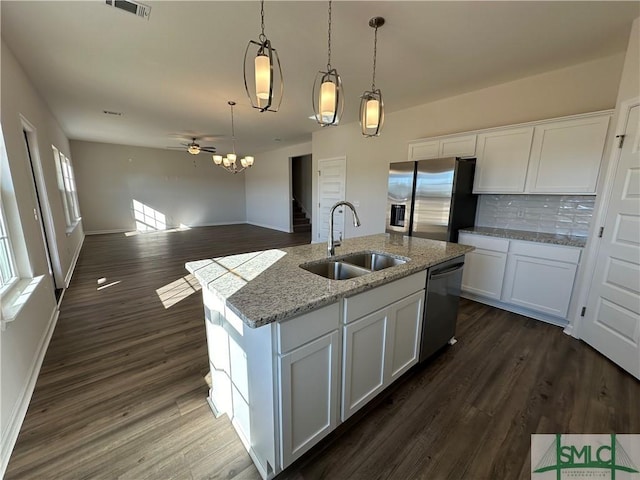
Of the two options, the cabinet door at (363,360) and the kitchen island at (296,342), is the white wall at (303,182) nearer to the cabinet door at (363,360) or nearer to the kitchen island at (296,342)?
the kitchen island at (296,342)

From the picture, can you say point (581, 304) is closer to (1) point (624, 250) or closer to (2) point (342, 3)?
(1) point (624, 250)

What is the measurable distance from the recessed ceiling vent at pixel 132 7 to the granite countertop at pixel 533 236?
147 inches

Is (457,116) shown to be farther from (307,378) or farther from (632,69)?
(307,378)

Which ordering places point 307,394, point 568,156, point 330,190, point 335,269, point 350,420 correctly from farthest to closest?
point 330,190
point 568,156
point 335,269
point 350,420
point 307,394

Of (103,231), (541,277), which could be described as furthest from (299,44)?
(103,231)

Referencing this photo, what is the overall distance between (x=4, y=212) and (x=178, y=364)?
1.82m

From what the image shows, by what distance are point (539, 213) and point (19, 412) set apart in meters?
4.95

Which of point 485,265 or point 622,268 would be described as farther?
point 485,265

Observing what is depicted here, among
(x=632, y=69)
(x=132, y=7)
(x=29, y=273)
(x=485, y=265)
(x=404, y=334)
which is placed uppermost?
(x=132, y=7)

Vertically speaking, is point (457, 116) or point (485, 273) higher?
point (457, 116)

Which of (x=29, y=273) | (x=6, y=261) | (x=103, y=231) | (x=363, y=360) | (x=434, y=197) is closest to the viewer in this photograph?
(x=363, y=360)

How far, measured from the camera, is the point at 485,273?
3.16 meters

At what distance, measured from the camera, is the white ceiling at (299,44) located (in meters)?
1.95

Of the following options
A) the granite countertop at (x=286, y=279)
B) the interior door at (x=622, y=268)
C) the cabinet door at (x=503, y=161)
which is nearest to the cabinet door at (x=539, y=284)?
the interior door at (x=622, y=268)
